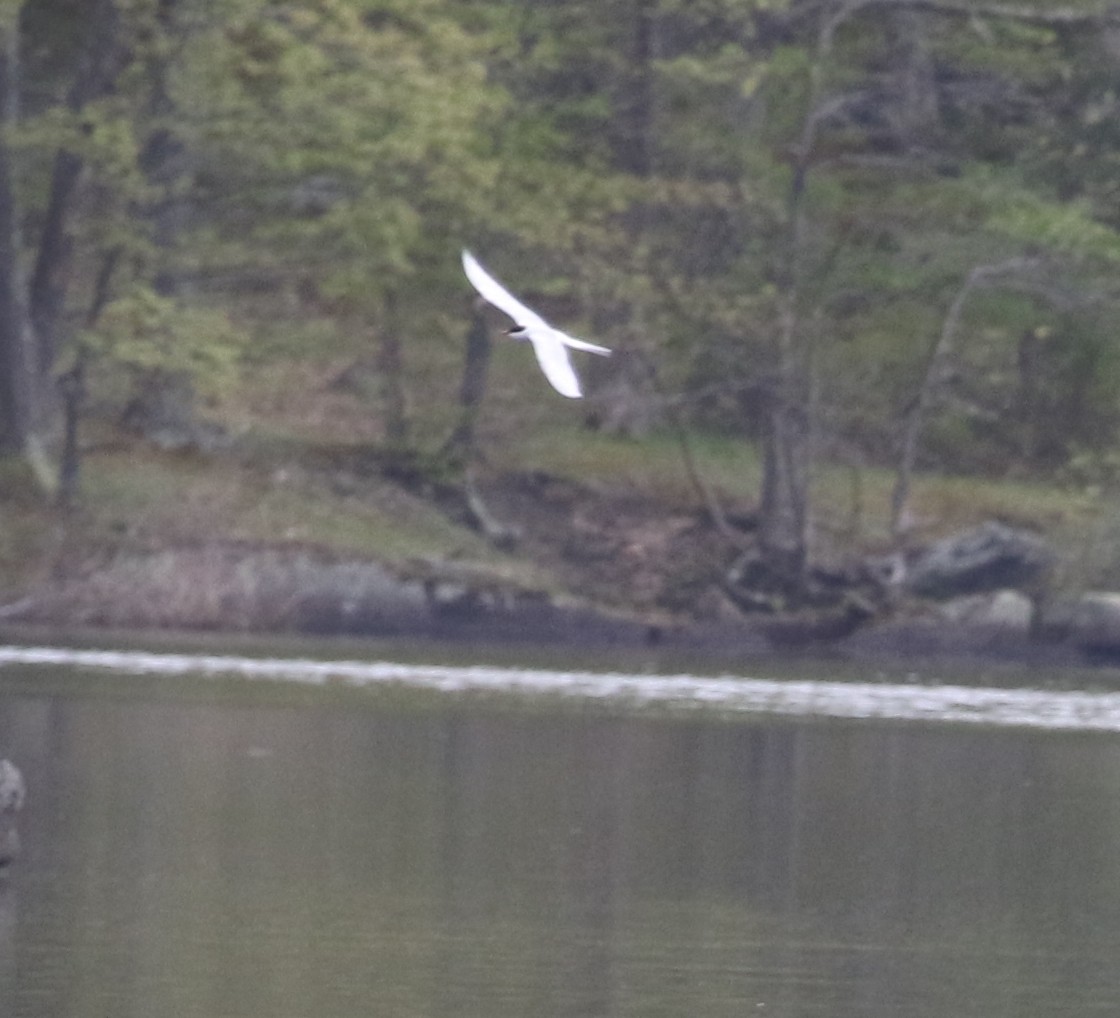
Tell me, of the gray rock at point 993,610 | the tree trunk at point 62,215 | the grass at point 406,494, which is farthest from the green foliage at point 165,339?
the gray rock at point 993,610

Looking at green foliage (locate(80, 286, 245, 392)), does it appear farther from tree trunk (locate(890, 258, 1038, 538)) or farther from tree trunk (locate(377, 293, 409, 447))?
tree trunk (locate(890, 258, 1038, 538))

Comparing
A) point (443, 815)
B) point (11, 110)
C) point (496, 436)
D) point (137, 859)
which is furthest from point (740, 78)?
point (137, 859)

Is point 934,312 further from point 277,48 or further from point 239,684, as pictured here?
point 239,684

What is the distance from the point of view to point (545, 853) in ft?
52.4

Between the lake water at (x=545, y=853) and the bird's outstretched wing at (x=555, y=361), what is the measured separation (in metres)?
2.59

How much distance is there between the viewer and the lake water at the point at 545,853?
40.0 feet

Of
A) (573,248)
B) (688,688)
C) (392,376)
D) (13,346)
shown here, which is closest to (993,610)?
(573,248)

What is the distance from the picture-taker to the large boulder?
3341 cm

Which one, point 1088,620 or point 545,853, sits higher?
point 545,853

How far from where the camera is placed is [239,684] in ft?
82.6

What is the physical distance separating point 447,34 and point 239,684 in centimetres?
1089

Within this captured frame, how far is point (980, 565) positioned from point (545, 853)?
1833 centimetres

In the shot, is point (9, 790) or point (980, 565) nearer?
point (9, 790)

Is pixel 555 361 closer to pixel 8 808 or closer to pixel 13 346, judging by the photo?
pixel 8 808
